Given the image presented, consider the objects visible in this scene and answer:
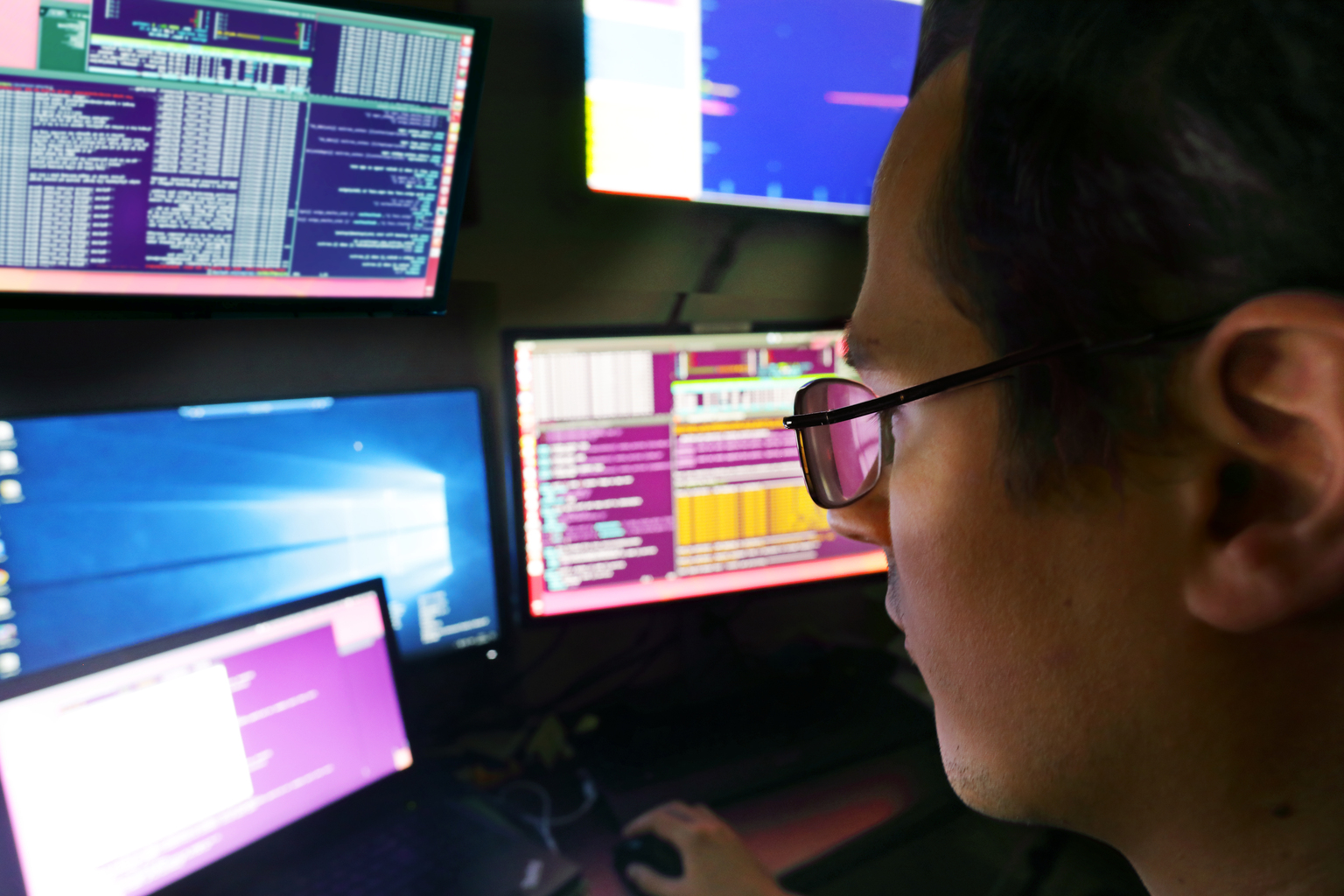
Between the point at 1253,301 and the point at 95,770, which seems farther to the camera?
the point at 95,770

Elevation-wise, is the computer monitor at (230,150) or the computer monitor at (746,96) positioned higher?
the computer monitor at (746,96)

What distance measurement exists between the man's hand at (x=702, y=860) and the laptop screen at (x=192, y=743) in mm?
314

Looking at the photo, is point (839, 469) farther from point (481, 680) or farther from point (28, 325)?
point (28, 325)

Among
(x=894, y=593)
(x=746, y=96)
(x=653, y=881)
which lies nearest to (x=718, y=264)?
(x=746, y=96)

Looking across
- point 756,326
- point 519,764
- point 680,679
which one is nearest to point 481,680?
point 519,764

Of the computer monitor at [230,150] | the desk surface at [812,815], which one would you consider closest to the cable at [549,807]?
the desk surface at [812,815]

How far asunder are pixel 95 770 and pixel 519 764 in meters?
0.48

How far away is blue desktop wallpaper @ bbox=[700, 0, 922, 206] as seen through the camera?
44.3 inches

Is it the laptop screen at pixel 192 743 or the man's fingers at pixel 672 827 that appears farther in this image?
the man's fingers at pixel 672 827

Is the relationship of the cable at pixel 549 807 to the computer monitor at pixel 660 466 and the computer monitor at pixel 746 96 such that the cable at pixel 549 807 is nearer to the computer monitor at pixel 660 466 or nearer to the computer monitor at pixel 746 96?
the computer monitor at pixel 660 466

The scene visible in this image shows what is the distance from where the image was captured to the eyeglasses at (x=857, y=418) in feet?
1.25

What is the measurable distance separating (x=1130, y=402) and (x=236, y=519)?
36.6 inches

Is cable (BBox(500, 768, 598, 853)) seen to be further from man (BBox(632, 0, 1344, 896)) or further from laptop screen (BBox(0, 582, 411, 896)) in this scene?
man (BBox(632, 0, 1344, 896))

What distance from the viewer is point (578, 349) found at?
1.02 metres
